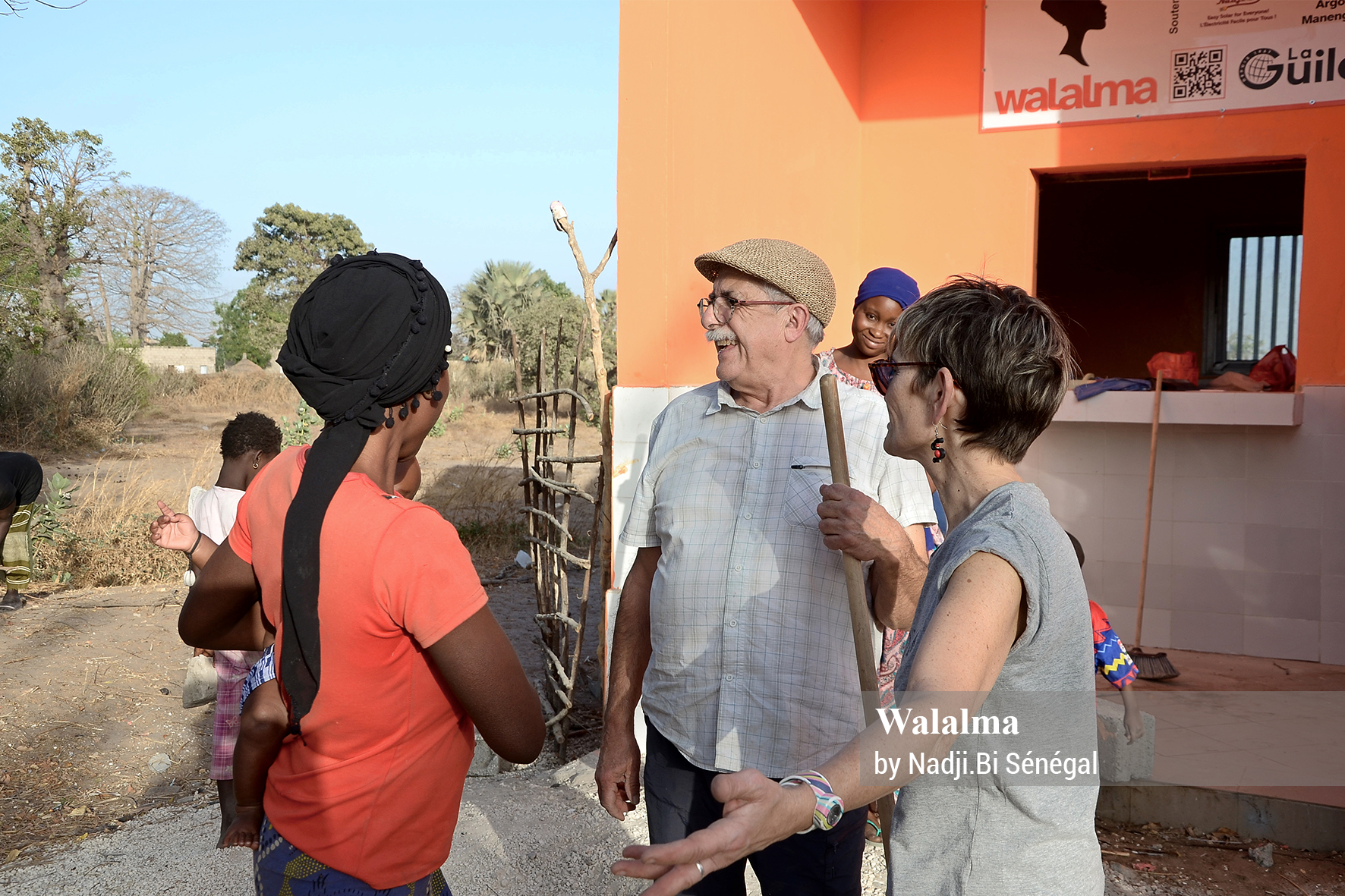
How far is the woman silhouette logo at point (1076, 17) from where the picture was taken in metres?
6.19

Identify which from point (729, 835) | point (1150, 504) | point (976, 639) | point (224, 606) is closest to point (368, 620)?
point (224, 606)

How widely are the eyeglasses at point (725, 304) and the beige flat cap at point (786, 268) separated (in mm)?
42

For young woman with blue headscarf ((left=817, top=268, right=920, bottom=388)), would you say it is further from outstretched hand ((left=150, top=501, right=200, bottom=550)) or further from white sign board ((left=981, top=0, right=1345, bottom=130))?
white sign board ((left=981, top=0, right=1345, bottom=130))

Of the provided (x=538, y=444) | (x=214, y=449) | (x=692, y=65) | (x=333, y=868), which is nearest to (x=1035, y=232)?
(x=692, y=65)

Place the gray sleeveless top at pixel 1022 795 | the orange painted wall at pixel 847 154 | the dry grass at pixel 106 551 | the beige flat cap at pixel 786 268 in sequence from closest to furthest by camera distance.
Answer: the gray sleeveless top at pixel 1022 795, the beige flat cap at pixel 786 268, the orange painted wall at pixel 847 154, the dry grass at pixel 106 551

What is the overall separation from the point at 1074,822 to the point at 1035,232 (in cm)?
558

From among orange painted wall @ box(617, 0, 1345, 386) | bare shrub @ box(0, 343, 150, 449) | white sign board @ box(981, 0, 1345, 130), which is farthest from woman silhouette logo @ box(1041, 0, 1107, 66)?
bare shrub @ box(0, 343, 150, 449)

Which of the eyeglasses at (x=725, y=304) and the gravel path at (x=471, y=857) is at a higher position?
the eyeglasses at (x=725, y=304)

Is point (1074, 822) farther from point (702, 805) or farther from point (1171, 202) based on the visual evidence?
point (1171, 202)

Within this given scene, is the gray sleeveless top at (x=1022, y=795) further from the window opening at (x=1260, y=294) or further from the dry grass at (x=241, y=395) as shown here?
the dry grass at (x=241, y=395)

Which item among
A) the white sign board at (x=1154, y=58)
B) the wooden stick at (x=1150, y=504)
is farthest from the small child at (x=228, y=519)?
the wooden stick at (x=1150, y=504)

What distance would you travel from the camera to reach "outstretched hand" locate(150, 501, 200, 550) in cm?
236

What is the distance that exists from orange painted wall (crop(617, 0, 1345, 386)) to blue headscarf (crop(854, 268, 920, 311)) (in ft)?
2.75

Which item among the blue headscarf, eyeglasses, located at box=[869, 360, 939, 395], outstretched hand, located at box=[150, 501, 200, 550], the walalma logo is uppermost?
the walalma logo
